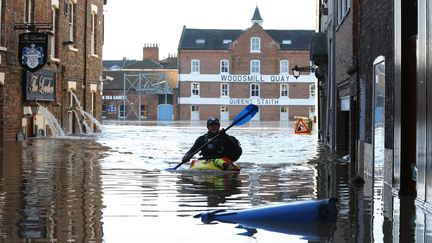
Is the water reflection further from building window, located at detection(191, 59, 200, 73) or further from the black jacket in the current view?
building window, located at detection(191, 59, 200, 73)

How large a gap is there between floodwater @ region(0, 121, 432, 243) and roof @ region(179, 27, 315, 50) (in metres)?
64.9

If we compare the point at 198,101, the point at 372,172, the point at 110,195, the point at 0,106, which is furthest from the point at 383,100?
the point at 198,101

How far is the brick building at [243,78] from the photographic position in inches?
3184

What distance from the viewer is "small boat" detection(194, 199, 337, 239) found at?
25.1 ft

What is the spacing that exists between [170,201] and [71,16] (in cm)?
2568

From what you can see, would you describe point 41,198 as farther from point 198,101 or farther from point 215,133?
point 198,101

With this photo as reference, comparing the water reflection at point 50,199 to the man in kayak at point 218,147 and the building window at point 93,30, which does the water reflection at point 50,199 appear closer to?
the man in kayak at point 218,147

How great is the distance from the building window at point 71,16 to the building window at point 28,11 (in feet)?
15.4

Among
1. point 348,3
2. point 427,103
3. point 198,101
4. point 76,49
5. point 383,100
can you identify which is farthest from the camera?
point 198,101

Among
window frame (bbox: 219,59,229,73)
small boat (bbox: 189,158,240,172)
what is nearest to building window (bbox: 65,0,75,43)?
small boat (bbox: 189,158,240,172)

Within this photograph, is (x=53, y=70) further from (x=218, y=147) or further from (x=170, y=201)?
(x=170, y=201)

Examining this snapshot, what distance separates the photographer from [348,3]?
61.3 ft

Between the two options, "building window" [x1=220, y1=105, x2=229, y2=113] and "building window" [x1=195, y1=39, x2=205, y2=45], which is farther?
"building window" [x1=195, y1=39, x2=205, y2=45]

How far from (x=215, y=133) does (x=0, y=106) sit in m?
13.0
